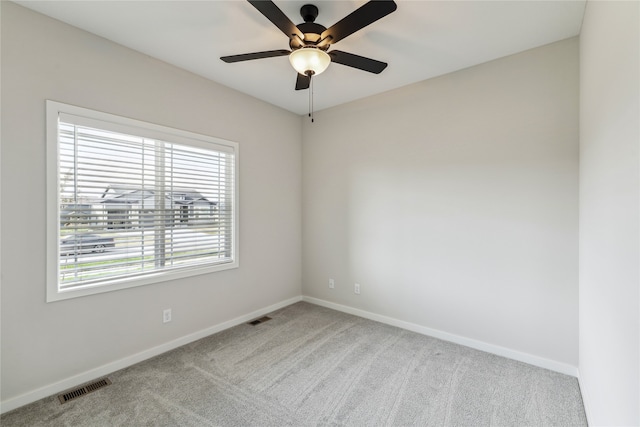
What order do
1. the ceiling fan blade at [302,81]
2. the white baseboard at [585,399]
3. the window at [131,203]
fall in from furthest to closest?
the ceiling fan blade at [302,81] → the window at [131,203] → the white baseboard at [585,399]

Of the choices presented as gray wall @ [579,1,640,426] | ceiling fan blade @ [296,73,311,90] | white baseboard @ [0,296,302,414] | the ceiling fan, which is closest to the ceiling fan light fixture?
the ceiling fan

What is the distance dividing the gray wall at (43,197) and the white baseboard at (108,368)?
0.04 meters

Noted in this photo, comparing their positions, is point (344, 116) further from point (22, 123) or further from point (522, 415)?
point (522, 415)

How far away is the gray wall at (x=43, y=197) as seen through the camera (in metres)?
1.90

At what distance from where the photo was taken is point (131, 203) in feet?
8.16

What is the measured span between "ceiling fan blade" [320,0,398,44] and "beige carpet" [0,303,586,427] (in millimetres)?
2449

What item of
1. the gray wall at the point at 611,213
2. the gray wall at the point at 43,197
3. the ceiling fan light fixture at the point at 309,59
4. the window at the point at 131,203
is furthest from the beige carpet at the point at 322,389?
the ceiling fan light fixture at the point at 309,59

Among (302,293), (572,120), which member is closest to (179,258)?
(302,293)

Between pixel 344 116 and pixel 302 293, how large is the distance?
8.48 feet

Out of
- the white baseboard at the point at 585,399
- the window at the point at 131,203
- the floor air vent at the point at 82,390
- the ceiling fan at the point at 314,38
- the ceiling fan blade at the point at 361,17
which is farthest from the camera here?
the window at the point at 131,203

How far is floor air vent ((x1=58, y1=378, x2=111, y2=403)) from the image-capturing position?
2.00 meters

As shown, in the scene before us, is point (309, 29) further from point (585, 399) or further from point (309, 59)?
point (585, 399)

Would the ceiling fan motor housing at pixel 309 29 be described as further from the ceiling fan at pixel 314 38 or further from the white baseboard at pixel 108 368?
the white baseboard at pixel 108 368

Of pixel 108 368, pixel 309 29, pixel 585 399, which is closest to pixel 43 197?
pixel 108 368
